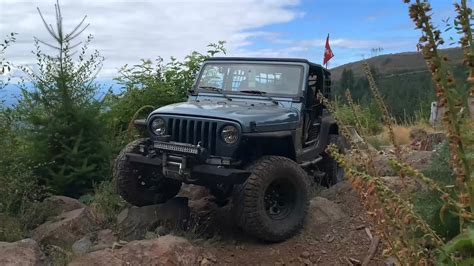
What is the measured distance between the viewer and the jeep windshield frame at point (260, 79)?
6297 millimetres

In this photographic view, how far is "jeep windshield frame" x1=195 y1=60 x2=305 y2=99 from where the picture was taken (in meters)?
6.30

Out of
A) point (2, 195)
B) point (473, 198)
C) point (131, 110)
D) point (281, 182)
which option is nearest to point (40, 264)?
point (2, 195)

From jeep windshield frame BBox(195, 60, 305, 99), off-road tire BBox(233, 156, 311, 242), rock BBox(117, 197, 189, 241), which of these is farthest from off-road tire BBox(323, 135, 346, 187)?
rock BBox(117, 197, 189, 241)

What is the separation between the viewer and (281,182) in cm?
539

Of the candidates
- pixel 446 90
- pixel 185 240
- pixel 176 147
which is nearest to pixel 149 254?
pixel 185 240

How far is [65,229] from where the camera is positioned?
530 cm

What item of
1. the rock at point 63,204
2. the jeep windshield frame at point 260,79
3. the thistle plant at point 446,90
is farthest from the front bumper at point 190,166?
the thistle plant at point 446,90

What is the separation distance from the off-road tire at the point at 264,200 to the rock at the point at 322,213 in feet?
0.77

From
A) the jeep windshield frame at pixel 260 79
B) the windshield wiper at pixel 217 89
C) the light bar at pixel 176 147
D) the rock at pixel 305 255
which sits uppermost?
the jeep windshield frame at pixel 260 79

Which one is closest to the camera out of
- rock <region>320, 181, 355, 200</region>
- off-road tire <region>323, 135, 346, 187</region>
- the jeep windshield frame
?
the jeep windshield frame

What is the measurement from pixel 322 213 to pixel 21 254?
298cm

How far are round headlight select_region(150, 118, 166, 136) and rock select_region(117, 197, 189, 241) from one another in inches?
30.8

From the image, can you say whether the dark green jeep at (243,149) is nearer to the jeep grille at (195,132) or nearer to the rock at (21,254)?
the jeep grille at (195,132)

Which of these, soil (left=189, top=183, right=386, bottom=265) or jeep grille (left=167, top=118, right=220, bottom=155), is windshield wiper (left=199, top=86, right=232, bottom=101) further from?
soil (left=189, top=183, right=386, bottom=265)
